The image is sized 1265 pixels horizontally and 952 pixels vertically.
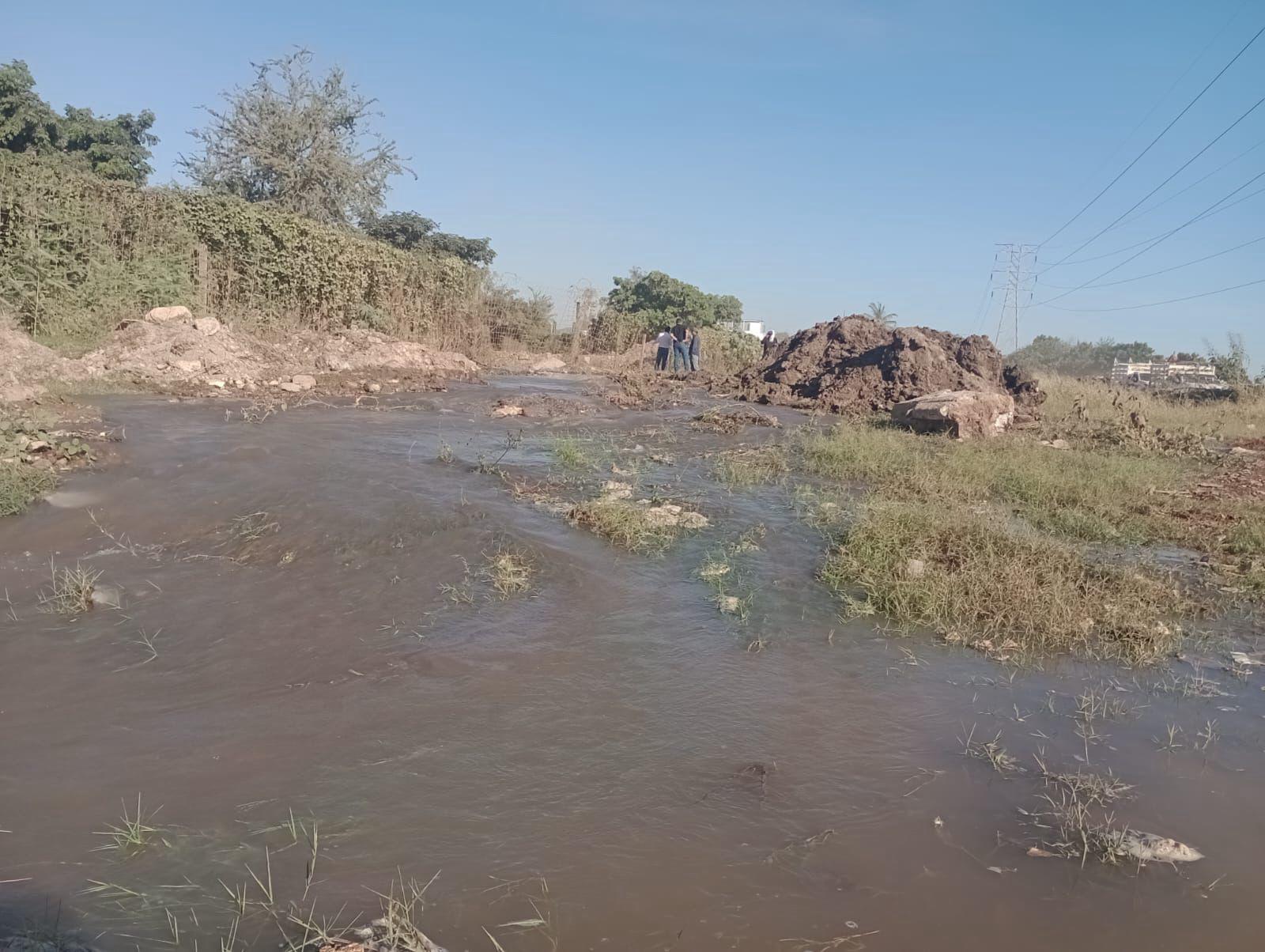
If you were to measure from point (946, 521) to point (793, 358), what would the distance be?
12302mm

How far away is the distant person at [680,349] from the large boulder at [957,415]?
9058 millimetres

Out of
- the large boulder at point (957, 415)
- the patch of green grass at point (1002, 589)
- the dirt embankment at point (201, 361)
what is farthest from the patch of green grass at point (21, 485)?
the large boulder at point (957, 415)

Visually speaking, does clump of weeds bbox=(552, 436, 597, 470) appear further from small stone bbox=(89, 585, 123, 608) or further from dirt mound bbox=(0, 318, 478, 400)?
dirt mound bbox=(0, 318, 478, 400)

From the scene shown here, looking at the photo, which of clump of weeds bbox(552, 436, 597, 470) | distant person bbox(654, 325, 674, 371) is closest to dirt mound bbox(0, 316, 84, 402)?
clump of weeds bbox(552, 436, 597, 470)

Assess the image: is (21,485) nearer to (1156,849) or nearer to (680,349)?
(1156,849)

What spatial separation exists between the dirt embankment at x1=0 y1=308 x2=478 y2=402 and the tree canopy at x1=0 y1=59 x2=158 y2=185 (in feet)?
18.4

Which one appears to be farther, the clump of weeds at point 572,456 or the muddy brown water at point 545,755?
the clump of weeds at point 572,456

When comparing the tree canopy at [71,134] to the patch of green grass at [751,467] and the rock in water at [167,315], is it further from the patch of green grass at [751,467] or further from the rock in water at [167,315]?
the patch of green grass at [751,467]

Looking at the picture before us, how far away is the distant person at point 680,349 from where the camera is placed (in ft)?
68.9

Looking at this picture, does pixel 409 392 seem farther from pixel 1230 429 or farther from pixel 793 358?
pixel 1230 429

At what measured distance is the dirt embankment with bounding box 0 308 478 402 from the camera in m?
9.56

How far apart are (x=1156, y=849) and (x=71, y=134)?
23.5 metres

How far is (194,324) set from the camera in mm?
12094

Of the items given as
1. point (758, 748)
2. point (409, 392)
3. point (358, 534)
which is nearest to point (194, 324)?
point (409, 392)
